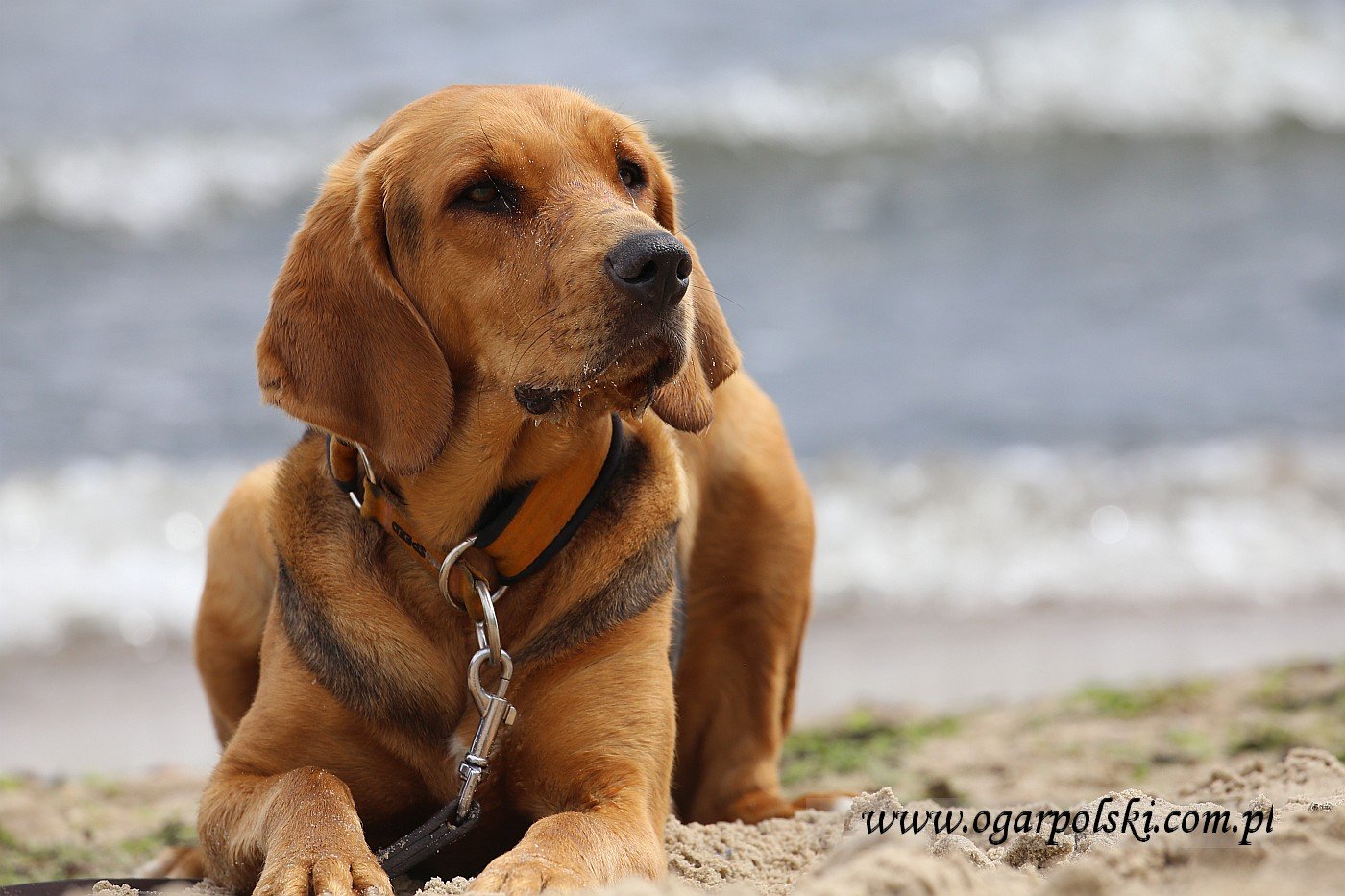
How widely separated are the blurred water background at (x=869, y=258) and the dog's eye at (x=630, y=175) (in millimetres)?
3884

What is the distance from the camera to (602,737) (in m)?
3.39

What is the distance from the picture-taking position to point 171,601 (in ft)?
24.4

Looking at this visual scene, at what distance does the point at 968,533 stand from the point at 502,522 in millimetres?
5126

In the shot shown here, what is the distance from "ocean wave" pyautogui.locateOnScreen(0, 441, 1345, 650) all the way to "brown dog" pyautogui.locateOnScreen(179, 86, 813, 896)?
3998mm

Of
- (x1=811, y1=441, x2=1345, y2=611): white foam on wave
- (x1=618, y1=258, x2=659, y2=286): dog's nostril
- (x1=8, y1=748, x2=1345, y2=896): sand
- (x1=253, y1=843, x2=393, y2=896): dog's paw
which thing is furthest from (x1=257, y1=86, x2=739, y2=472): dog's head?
(x1=811, y1=441, x2=1345, y2=611): white foam on wave

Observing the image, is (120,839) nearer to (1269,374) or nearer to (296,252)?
(296,252)

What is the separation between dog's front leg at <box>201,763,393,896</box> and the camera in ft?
9.46

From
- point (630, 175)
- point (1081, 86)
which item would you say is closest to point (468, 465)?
point (630, 175)

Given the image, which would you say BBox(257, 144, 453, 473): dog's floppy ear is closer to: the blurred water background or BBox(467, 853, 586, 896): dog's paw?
BBox(467, 853, 586, 896): dog's paw

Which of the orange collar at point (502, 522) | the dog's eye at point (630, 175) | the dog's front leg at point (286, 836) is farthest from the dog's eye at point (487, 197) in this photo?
the dog's front leg at point (286, 836)

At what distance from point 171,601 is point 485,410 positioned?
180 inches

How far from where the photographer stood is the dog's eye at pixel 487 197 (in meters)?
3.41

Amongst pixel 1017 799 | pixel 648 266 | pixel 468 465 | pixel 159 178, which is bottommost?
pixel 1017 799

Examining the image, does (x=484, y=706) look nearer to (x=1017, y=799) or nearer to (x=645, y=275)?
(x=645, y=275)
